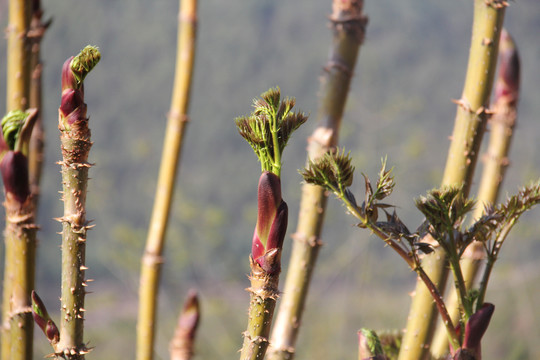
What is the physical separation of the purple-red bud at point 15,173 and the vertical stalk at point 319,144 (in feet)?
0.69

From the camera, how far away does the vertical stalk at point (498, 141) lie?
41cm

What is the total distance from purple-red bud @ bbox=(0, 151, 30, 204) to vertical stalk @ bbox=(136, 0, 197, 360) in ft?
0.70

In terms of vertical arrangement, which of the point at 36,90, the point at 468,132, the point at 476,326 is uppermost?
the point at 36,90

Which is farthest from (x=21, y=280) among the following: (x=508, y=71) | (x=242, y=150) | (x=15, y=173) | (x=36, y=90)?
(x=242, y=150)

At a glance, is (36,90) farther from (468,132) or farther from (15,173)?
(468,132)

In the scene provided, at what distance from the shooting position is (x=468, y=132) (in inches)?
14.0

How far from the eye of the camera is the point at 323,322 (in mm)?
2475

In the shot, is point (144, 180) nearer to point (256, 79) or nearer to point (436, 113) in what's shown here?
point (256, 79)

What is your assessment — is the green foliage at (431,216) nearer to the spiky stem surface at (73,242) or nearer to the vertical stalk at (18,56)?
the spiky stem surface at (73,242)

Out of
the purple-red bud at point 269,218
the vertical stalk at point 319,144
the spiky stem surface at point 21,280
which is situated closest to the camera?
the purple-red bud at point 269,218

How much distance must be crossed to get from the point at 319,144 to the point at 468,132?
119mm

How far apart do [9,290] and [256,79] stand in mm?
2413

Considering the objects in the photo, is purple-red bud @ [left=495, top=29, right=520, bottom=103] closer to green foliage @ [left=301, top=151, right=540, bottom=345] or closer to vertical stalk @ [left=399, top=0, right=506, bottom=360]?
vertical stalk @ [left=399, top=0, right=506, bottom=360]

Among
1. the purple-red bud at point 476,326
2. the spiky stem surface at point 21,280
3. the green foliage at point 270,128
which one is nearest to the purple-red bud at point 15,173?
the spiky stem surface at point 21,280
